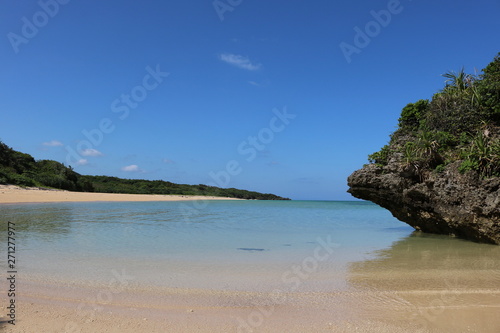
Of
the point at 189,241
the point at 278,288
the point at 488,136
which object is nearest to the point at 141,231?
the point at 189,241

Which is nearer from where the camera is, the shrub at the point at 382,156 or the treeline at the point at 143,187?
the shrub at the point at 382,156

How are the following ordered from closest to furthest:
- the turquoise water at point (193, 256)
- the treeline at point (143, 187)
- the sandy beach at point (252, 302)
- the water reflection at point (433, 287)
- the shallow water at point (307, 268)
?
the sandy beach at point (252, 302)
the water reflection at point (433, 287)
the shallow water at point (307, 268)
the turquoise water at point (193, 256)
the treeline at point (143, 187)

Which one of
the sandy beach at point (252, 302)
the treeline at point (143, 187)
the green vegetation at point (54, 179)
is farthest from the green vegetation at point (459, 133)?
the treeline at point (143, 187)

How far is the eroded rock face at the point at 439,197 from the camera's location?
39.8ft

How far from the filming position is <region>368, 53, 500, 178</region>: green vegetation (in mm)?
12573

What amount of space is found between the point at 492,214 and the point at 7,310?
1447cm

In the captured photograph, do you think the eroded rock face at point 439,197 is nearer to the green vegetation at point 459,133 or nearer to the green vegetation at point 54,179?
the green vegetation at point 459,133

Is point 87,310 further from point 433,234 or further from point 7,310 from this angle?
point 433,234

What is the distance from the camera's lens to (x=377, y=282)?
7.28 meters

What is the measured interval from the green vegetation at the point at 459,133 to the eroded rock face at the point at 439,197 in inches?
19.7

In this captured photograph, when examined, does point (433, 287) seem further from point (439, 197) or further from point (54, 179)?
point (54, 179)

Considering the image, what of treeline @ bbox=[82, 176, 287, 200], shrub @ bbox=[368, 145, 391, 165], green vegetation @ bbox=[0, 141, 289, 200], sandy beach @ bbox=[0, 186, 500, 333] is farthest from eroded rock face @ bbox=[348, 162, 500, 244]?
treeline @ bbox=[82, 176, 287, 200]

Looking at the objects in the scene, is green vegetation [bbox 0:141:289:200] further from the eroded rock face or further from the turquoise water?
the eroded rock face

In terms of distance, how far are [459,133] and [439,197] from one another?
337 cm
